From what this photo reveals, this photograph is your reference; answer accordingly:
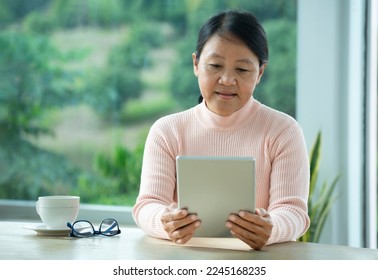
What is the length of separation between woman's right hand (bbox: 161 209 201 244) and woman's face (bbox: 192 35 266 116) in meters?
0.50

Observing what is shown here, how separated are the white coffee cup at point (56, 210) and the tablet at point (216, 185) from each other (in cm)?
43

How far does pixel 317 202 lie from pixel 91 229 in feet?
5.50

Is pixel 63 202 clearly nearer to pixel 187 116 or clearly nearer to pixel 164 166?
pixel 164 166

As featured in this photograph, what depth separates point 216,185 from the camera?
1.82 m

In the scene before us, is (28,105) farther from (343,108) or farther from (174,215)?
(174,215)

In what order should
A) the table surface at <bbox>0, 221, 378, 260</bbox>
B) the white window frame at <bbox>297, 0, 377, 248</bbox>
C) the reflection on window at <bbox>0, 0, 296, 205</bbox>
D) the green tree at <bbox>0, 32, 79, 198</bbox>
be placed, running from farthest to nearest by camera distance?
the green tree at <bbox>0, 32, 79, 198</bbox> < the reflection on window at <bbox>0, 0, 296, 205</bbox> < the white window frame at <bbox>297, 0, 377, 248</bbox> < the table surface at <bbox>0, 221, 378, 260</bbox>

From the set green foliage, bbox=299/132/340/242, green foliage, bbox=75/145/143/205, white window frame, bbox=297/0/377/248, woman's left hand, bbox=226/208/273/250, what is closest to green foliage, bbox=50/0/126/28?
green foliage, bbox=75/145/143/205

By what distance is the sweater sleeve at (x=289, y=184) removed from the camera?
207cm

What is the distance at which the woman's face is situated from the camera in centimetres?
222

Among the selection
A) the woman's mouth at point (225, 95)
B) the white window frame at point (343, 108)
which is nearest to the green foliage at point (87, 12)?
the white window frame at point (343, 108)

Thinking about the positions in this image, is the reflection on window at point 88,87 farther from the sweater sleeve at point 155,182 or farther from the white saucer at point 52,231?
the white saucer at point 52,231

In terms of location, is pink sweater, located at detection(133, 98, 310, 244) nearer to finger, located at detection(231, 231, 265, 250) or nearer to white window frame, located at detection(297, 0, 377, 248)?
finger, located at detection(231, 231, 265, 250)

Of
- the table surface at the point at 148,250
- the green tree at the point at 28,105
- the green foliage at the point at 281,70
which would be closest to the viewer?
the table surface at the point at 148,250

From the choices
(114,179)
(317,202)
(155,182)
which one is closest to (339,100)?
(317,202)
